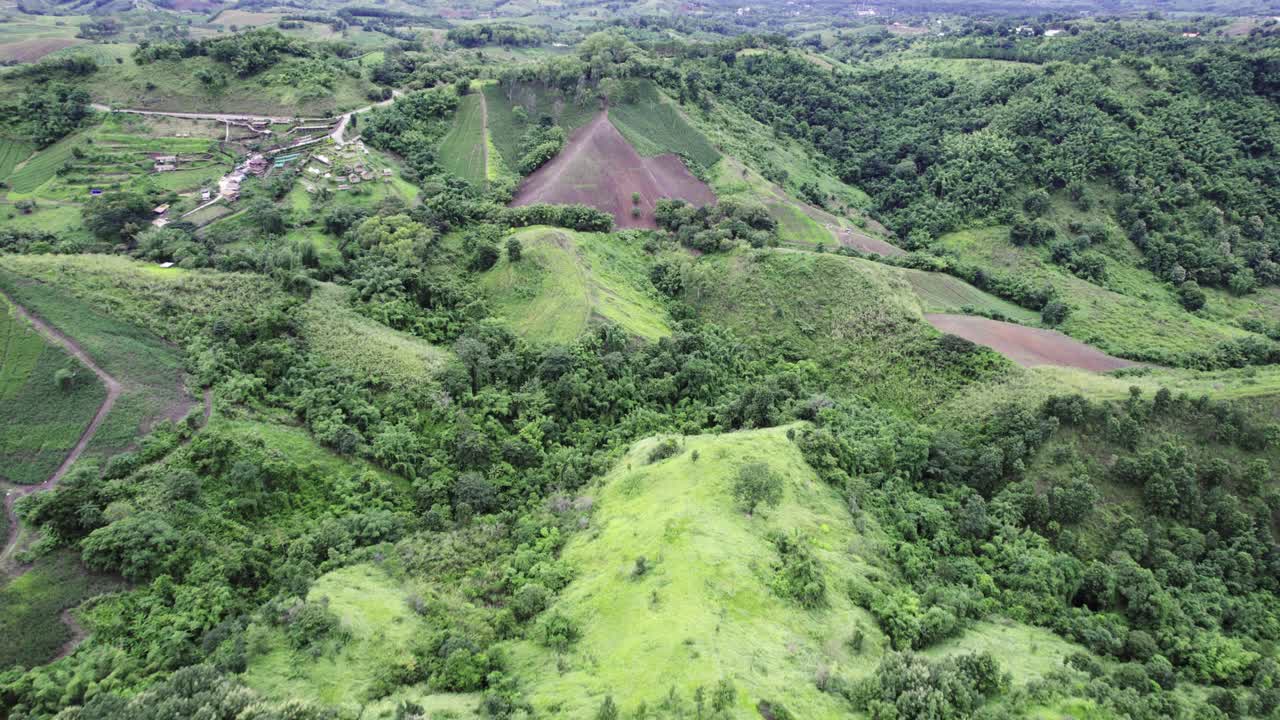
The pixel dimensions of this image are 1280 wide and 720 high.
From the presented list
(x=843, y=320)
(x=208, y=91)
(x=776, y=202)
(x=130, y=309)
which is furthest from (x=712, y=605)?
(x=208, y=91)

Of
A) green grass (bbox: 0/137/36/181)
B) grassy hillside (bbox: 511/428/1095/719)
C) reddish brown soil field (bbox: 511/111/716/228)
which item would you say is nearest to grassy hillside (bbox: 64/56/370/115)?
green grass (bbox: 0/137/36/181)

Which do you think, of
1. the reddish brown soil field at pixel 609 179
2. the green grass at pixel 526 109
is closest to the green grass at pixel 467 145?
the green grass at pixel 526 109

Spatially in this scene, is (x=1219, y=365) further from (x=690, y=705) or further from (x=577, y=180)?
(x=577, y=180)

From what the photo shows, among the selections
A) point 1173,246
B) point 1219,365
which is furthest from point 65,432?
point 1173,246

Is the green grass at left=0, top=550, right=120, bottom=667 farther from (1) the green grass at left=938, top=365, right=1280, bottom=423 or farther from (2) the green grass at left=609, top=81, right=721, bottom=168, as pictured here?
(2) the green grass at left=609, top=81, right=721, bottom=168

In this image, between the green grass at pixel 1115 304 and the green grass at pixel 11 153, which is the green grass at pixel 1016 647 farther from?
the green grass at pixel 11 153
